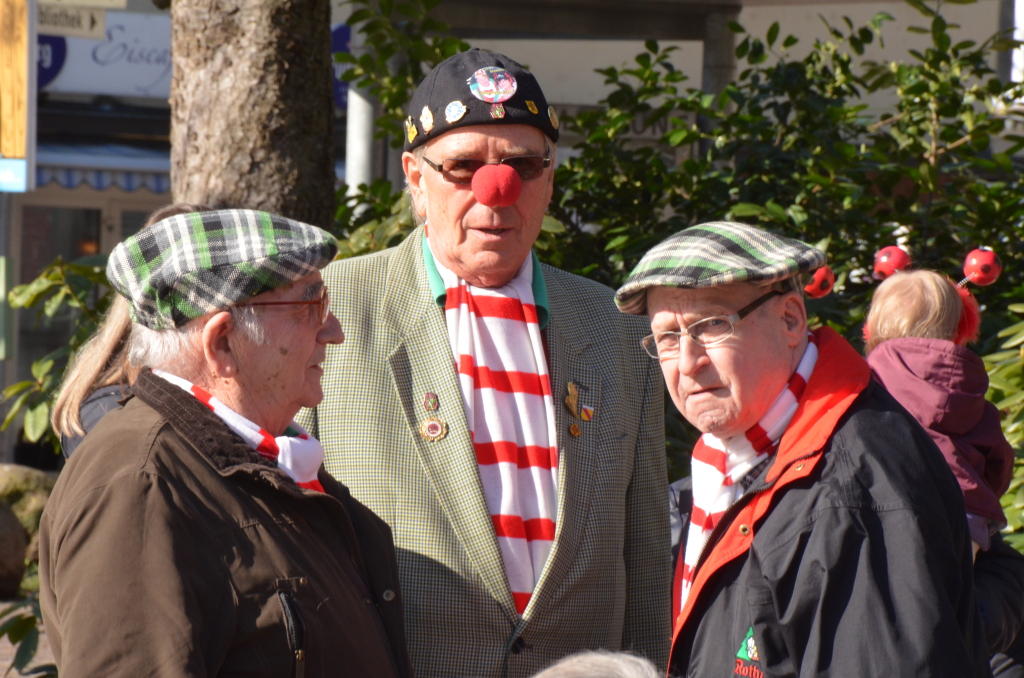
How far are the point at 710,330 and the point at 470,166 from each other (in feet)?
2.26

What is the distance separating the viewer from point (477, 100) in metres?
2.23

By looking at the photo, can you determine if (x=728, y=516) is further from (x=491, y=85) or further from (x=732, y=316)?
(x=491, y=85)

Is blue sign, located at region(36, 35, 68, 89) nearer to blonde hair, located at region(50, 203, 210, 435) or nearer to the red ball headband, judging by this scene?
blonde hair, located at region(50, 203, 210, 435)

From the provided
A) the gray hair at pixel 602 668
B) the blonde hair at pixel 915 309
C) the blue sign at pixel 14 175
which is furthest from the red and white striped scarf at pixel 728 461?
the blue sign at pixel 14 175

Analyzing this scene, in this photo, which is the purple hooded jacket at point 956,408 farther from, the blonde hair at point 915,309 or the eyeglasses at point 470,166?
the eyeglasses at point 470,166

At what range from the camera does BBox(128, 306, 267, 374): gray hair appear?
66.3 inches

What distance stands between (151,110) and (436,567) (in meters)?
8.58

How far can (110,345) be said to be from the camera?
2.70 m

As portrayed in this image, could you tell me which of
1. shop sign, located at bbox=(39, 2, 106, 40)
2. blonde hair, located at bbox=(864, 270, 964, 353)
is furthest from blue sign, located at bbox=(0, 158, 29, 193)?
blonde hair, located at bbox=(864, 270, 964, 353)

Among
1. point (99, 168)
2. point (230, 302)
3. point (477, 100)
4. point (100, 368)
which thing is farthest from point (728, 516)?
point (99, 168)

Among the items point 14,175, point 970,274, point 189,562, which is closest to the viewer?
point 189,562

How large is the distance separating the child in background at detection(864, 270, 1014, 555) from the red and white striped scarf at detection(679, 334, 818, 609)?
973mm

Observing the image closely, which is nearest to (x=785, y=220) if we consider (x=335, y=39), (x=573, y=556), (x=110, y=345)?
(x=573, y=556)

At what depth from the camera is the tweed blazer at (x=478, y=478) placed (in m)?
2.12
